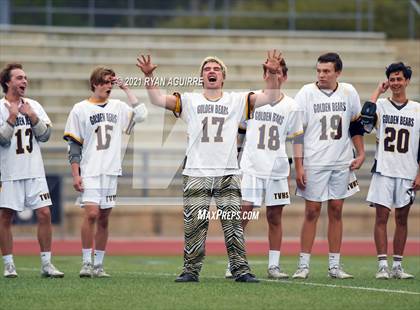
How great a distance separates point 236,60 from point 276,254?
44.0 ft

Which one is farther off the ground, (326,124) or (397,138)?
(326,124)

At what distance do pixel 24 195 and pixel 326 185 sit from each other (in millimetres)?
2779

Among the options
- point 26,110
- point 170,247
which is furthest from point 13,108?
point 170,247

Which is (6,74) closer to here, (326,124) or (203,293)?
(326,124)

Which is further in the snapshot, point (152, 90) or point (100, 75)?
point (100, 75)

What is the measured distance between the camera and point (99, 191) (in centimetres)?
1088

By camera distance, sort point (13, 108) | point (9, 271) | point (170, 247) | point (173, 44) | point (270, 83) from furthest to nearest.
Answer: point (173, 44) → point (170, 247) → point (9, 271) → point (13, 108) → point (270, 83)

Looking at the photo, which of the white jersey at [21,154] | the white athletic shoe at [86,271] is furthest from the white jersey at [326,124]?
the white jersey at [21,154]

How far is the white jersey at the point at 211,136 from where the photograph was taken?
32.8ft

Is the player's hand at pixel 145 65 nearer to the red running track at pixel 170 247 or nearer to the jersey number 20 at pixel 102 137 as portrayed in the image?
the jersey number 20 at pixel 102 137

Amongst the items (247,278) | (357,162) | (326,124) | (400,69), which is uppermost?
(400,69)

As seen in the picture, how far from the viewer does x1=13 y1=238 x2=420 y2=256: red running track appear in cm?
1691

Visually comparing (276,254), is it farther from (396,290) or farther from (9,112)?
(9,112)

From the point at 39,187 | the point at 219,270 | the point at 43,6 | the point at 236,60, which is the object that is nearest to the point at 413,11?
the point at 236,60
